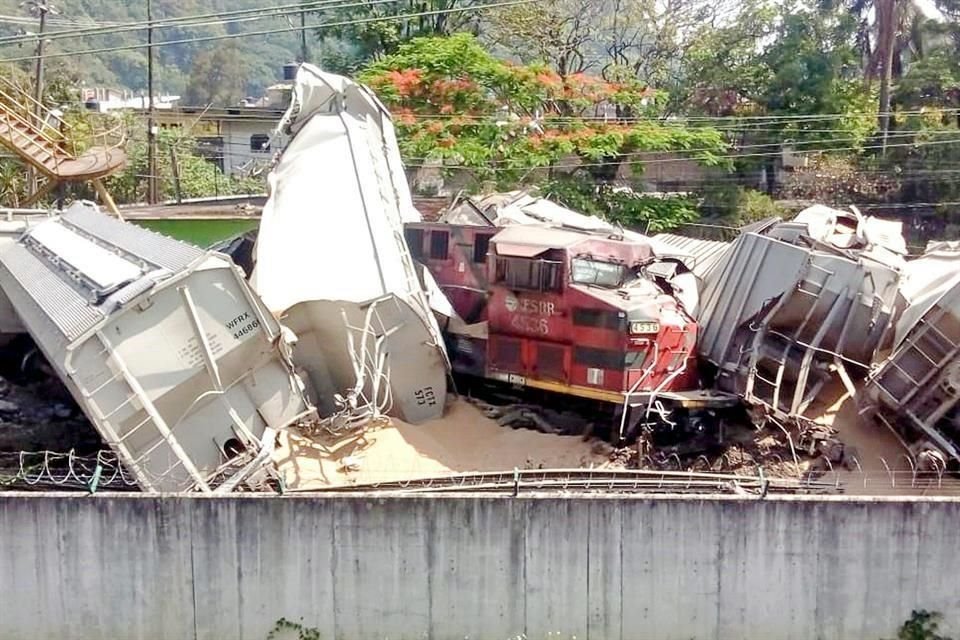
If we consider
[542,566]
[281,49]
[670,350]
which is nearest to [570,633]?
[542,566]

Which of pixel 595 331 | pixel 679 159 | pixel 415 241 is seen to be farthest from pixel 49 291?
pixel 679 159

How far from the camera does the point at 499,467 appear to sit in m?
14.0

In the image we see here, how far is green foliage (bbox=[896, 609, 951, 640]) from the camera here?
412 inches

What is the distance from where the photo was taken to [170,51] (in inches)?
5674

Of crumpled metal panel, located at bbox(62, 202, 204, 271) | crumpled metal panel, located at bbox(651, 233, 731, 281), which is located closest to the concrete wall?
crumpled metal panel, located at bbox(62, 202, 204, 271)

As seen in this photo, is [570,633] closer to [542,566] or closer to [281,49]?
[542,566]

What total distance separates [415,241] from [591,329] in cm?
446

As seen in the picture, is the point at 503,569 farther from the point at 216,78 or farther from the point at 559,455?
the point at 216,78

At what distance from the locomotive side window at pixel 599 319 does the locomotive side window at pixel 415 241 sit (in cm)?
402

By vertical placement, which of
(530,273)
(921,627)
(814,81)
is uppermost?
(814,81)

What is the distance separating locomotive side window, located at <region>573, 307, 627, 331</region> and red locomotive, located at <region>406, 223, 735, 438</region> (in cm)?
1

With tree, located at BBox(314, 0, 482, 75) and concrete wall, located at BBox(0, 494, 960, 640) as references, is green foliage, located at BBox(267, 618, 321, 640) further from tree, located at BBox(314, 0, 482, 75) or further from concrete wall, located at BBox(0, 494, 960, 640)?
tree, located at BBox(314, 0, 482, 75)

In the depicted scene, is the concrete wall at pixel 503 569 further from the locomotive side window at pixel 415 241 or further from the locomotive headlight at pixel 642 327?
the locomotive side window at pixel 415 241

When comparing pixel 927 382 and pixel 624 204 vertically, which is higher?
pixel 624 204
